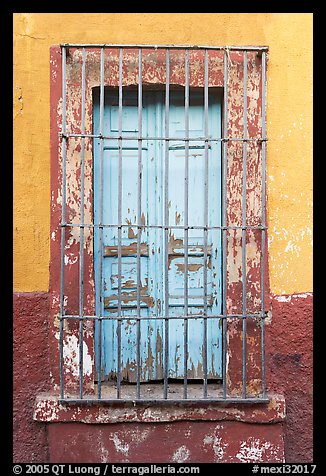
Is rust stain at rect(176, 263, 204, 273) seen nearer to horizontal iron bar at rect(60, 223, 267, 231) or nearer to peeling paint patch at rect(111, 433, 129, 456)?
horizontal iron bar at rect(60, 223, 267, 231)

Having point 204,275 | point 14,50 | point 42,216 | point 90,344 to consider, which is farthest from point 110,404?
point 14,50

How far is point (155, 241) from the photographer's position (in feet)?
12.6

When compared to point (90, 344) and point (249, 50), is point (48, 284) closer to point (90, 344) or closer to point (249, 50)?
point (90, 344)

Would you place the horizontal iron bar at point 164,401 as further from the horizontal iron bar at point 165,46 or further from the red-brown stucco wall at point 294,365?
the horizontal iron bar at point 165,46

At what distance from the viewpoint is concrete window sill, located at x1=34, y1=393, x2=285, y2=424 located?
11.9ft

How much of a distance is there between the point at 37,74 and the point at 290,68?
1544 mm

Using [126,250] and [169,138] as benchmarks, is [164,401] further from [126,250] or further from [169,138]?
[169,138]

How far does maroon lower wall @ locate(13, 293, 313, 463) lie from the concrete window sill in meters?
0.06

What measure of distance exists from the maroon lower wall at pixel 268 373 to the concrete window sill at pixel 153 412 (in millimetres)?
59

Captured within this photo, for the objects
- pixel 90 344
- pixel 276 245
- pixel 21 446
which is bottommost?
pixel 21 446

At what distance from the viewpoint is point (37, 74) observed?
370cm

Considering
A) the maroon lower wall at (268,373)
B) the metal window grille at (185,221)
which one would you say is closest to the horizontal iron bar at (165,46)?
the metal window grille at (185,221)

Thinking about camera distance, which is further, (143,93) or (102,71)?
(143,93)

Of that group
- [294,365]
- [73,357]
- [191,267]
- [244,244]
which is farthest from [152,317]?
[294,365]
